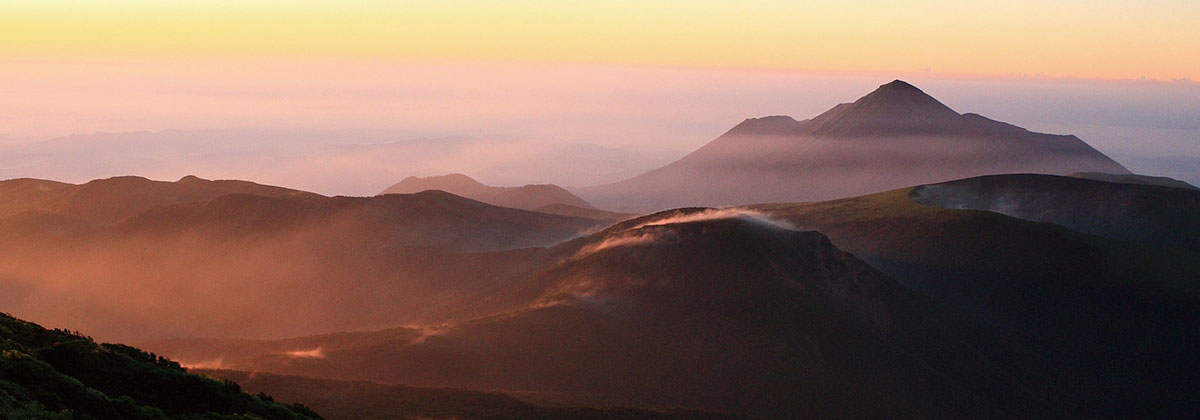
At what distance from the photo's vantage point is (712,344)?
90.0 metres

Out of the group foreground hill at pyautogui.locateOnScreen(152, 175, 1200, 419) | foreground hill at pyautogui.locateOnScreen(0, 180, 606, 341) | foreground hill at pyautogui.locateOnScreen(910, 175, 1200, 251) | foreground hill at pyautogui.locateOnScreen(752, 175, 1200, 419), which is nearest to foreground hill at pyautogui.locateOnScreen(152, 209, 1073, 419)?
foreground hill at pyautogui.locateOnScreen(152, 175, 1200, 419)

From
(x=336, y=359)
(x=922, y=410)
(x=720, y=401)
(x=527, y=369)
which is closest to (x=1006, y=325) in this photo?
(x=922, y=410)

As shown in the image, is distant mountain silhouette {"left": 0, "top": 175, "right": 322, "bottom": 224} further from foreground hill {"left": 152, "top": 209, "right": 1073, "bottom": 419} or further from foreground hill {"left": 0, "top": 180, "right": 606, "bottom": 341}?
foreground hill {"left": 152, "top": 209, "right": 1073, "bottom": 419}

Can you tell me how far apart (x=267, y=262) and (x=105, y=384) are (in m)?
121

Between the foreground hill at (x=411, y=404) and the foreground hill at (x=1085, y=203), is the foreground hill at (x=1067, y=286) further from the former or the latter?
the foreground hill at (x=411, y=404)

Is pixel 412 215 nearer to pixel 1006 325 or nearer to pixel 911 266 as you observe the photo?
pixel 911 266

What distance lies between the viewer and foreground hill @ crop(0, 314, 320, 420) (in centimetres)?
2992

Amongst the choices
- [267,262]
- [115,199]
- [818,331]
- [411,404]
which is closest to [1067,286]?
[818,331]

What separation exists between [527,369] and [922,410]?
3607 cm

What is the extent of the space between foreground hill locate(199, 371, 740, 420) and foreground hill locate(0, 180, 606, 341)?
4259 centimetres

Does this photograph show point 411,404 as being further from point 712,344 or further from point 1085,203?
point 1085,203

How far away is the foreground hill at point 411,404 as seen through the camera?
61.3 m

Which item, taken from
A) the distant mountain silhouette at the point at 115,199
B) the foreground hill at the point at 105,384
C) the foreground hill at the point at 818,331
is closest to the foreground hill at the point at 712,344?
the foreground hill at the point at 818,331

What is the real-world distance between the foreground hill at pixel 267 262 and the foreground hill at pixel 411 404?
4259 cm
